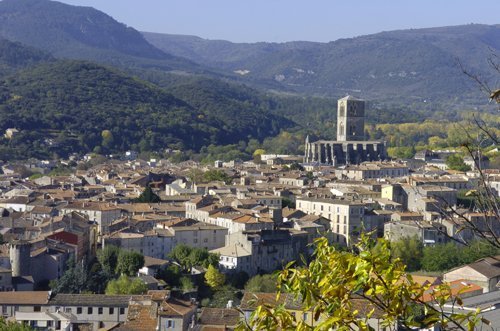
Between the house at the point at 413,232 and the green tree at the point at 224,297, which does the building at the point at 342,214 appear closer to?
the house at the point at 413,232

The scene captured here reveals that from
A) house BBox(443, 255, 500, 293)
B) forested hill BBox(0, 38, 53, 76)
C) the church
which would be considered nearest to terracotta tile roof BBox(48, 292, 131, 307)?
house BBox(443, 255, 500, 293)

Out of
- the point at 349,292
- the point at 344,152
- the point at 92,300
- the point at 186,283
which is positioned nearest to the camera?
the point at 349,292

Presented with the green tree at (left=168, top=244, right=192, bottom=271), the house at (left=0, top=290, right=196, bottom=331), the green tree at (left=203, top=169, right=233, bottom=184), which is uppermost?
the house at (left=0, top=290, right=196, bottom=331)

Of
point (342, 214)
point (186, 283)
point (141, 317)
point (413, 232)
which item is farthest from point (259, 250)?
point (141, 317)

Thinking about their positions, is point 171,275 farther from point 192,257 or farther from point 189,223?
point 189,223

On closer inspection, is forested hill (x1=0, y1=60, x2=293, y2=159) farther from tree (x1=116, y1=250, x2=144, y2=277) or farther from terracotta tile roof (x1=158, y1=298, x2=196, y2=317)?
terracotta tile roof (x1=158, y1=298, x2=196, y2=317)

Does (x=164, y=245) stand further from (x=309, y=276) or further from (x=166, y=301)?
(x=309, y=276)

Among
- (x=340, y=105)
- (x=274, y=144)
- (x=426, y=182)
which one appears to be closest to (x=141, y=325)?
(x=426, y=182)
